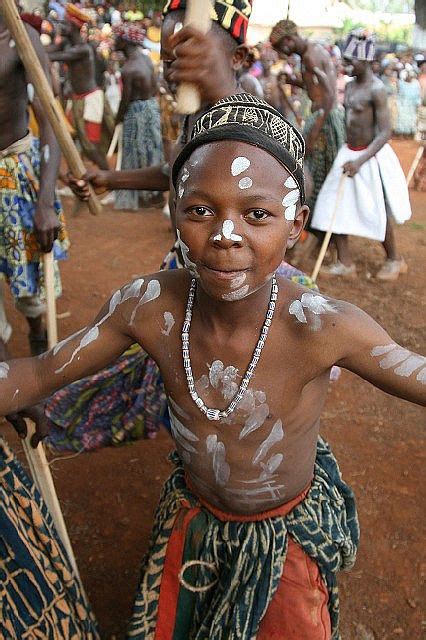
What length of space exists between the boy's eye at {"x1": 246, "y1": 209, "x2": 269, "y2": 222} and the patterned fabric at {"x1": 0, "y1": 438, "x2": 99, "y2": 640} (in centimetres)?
92

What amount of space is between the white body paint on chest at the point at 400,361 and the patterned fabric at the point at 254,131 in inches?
16.5

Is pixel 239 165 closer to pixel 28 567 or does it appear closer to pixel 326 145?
pixel 28 567

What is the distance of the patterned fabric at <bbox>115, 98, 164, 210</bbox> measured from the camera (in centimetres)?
777

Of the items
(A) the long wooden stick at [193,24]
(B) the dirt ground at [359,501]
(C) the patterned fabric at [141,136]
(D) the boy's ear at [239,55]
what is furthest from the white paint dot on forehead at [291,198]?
(C) the patterned fabric at [141,136]

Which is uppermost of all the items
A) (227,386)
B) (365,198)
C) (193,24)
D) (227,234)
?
(193,24)

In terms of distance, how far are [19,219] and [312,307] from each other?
2.12 meters

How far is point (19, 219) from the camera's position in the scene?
3176 mm

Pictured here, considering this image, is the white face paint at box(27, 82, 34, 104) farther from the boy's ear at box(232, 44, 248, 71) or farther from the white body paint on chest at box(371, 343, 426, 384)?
the white body paint on chest at box(371, 343, 426, 384)

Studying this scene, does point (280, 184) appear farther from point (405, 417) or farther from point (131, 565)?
point (405, 417)

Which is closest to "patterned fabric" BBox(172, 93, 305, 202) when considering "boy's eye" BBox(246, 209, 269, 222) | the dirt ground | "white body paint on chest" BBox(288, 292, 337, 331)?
"boy's eye" BBox(246, 209, 269, 222)

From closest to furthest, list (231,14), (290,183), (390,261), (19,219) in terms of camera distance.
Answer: (290,183) → (231,14) → (19,219) → (390,261)

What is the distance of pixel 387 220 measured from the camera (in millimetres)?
5801

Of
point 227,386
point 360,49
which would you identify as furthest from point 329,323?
point 360,49

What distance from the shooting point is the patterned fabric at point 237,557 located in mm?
1629
